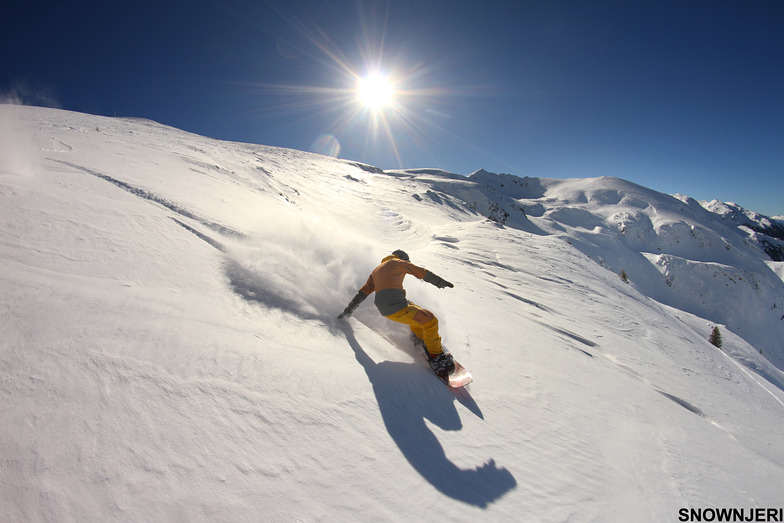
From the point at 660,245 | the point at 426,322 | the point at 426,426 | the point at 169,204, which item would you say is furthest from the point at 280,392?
the point at 660,245

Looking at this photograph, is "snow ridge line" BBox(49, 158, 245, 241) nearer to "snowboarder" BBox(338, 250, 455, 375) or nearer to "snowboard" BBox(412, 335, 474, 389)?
"snowboarder" BBox(338, 250, 455, 375)

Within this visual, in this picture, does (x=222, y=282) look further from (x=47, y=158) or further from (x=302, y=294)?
(x=47, y=158)

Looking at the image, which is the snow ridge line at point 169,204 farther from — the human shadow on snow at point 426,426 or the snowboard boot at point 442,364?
the snowboard boot at point 442,364

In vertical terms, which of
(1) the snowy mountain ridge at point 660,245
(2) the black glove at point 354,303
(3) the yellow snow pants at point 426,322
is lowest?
(3) the yellow snow pants at point 426,322

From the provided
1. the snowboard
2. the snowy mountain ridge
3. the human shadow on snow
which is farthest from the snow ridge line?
the snowy mountain ridge

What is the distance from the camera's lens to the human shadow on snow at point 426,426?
2109 mm

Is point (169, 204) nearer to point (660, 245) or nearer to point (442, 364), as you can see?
point (442, 364)

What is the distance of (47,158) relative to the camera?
533 centimetres

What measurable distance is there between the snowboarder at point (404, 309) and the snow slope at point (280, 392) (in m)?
0.25

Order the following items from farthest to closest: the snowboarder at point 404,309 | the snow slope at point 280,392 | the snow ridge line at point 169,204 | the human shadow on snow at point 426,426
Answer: the snow ridge line at point 169,204 → the snowboarder at point 404,309 → the human shadow on snow at point 426,426 → the snow slope at point 280,392

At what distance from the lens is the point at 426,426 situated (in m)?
2.59

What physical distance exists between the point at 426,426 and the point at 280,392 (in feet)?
4.24

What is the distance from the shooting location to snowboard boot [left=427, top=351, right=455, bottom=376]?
351 cm

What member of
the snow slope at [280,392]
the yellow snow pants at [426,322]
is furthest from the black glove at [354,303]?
the yellow snow pants at [426,322]
